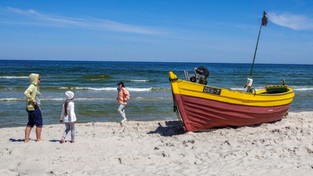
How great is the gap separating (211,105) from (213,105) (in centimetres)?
6

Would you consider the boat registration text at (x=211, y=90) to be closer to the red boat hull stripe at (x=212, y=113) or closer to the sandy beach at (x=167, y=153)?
the red boat hull stripe at (x=212, y=113)

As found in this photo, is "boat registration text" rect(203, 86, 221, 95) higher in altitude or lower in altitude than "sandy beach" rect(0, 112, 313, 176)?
higher

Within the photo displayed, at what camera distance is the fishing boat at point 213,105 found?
9125mm

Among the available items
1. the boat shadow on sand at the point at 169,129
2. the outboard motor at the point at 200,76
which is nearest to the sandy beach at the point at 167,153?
the boat shadow on sand at the point at 169,129

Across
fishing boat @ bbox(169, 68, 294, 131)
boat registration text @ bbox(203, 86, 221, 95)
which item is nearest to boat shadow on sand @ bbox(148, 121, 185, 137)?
fishing boat @ bbox(169, 68, 294, 131)

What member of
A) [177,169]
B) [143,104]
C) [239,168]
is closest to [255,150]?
[239,168]

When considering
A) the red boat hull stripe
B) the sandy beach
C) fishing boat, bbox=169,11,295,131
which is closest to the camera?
the sandy beach

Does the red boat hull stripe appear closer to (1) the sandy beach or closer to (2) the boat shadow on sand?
(1) the sandy beach

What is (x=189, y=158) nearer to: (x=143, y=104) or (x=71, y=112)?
(x=71, y=112)

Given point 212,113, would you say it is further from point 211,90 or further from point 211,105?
point 211,90

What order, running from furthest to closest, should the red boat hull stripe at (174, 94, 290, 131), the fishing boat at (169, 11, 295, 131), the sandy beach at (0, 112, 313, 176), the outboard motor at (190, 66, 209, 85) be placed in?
the outboard motor at (190, 66, 209, 85) → the red boat hull stripe at (174, 94, 290, 131) → the fishing boat at (169, 11, 295, 131) → the sandy beach at (0, 112, 313, 176)

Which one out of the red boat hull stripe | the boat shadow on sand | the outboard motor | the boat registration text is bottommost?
the boat shadow on sand

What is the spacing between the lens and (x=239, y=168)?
6.56 meters

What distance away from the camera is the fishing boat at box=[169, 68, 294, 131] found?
29.9 feet
